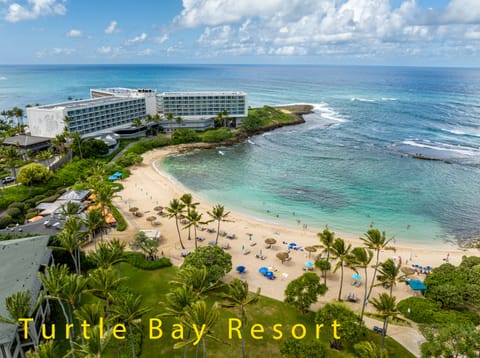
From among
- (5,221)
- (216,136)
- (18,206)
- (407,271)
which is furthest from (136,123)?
(407,271)

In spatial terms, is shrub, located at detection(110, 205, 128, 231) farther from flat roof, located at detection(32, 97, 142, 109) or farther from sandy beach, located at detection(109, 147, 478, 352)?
flat roof, located at detection(32, 97, 142, 109)

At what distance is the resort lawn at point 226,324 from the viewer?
1181 inches

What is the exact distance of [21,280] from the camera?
1175 inches

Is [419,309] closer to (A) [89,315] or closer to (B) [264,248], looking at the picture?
(B) [264,248]

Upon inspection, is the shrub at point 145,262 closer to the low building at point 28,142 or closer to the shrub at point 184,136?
the low building at point 28,142

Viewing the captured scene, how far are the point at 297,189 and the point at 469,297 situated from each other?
41279 millimetres

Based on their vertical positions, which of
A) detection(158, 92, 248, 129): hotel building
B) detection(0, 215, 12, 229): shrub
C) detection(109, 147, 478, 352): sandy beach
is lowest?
detection(109, 147, 478, 352): sandy beach

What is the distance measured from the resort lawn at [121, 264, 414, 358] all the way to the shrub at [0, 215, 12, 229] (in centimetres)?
2431

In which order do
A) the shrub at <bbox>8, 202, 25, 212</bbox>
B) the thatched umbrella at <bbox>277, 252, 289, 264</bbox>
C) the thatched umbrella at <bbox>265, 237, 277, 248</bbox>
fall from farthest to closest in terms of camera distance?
the shrub at <bbox>8, 202, 25, 212</bbox> < the thatched umbrella at <bbox>265, 237, 277, 248</bbox> < the thatched umbrella at <bbox>277, 252, 289, 264</bbox>

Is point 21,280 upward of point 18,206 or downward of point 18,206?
upward

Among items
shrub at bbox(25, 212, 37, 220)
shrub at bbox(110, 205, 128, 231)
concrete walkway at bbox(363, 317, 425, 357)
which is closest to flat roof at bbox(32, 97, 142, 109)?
shrub at bbox(25, 212, 37, 220)

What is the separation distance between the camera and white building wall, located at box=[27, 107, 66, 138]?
88.5 metres

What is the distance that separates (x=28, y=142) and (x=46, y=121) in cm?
958

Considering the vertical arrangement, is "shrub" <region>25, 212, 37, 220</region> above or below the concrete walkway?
above
